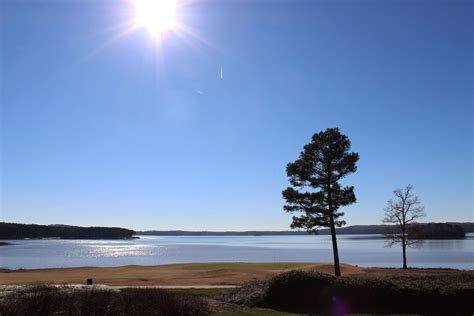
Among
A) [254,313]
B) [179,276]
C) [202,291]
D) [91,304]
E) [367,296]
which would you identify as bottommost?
[179,276]

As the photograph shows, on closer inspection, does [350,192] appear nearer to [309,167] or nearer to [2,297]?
[309,167]

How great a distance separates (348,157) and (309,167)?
2804 mm

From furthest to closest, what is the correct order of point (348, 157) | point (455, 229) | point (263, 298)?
point (455, 229), point (348, 157), point (263, 298)

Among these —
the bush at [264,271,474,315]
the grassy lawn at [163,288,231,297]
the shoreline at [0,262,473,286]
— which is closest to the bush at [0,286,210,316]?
the bush at [264,271,474,315]

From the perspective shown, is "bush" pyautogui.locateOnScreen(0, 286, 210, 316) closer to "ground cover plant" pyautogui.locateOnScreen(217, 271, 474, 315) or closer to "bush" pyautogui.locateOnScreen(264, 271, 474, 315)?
"ground cover plant" pyautogui.locateOnScreen(217, 271, 474, 315)

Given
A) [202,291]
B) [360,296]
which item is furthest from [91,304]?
[360,296]

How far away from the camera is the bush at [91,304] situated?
13453 millimetres

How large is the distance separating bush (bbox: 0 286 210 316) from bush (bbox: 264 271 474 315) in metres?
4.35

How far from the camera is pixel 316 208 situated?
3234cm

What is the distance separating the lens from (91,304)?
45.4 feet

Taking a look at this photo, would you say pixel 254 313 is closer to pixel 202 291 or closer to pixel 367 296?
pixel 367 296

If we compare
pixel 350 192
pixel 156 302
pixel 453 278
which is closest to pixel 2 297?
pixel 156 302

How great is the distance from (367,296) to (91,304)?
10.4 metres

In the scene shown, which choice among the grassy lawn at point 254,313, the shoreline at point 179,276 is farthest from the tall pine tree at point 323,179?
the grassy lawn at point 254,313
